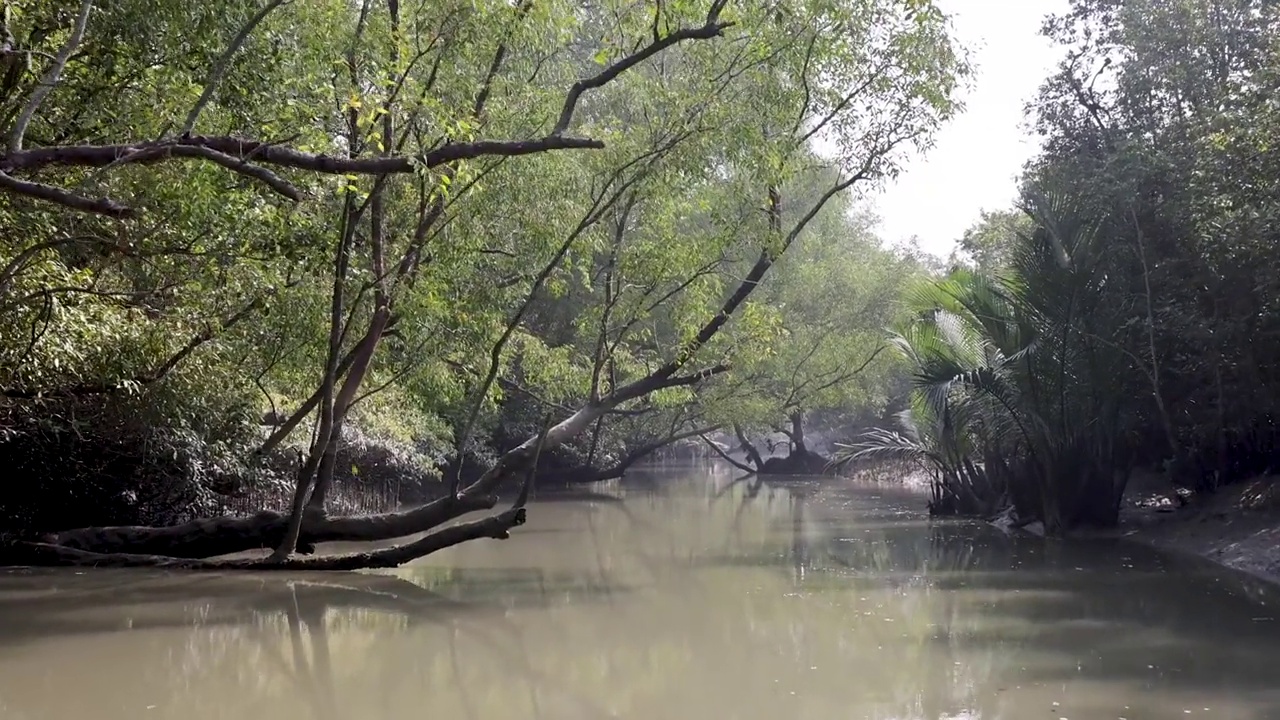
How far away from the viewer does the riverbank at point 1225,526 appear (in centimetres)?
1220

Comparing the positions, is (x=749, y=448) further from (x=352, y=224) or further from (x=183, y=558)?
(x=352, y=224)

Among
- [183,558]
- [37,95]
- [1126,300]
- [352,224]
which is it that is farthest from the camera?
[1126,300]

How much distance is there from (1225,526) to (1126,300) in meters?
3.00

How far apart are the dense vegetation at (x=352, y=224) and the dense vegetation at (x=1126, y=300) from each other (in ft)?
8.94

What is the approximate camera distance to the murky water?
7.06 m

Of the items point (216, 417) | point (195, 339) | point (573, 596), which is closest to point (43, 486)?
point (216, 417)

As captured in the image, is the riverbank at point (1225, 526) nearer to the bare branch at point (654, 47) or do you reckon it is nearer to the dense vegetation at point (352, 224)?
the dense vegetation at point (352, 224)

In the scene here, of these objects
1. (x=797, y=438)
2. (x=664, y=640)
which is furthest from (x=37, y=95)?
(x=797, y=438)

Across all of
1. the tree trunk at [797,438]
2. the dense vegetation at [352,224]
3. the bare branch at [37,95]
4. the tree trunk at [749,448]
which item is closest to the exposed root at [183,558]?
the dense vegetation at [352,224]

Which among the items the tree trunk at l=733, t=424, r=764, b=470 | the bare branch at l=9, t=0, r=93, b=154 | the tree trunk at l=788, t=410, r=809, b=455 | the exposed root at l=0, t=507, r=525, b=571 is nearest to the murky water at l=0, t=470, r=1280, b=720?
the exposed root at l=0, t=507, r=525, b=571

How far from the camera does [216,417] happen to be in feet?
39.9

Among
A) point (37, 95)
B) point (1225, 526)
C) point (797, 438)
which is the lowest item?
point (1225, 526)

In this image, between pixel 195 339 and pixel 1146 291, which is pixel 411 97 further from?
pixel 1146 291

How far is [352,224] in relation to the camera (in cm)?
1116
